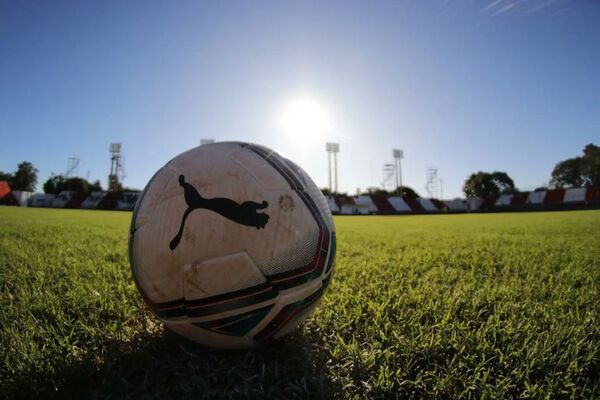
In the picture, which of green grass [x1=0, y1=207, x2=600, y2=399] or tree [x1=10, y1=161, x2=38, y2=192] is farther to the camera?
tree [x1=10, y1=161, x2=38, y2=192]

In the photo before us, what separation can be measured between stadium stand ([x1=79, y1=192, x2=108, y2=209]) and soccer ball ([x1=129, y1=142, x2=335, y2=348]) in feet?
210

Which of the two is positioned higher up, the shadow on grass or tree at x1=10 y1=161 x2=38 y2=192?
tree at x1=10 y1=161 x2=38 y2=192

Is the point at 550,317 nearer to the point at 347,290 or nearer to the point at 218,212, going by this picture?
the point at 347,290

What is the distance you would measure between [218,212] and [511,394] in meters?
1.49

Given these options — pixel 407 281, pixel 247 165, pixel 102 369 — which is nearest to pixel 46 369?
pixel 102 369

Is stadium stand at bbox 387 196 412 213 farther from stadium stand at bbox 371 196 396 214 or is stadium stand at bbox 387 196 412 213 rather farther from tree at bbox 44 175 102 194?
tree at bbox 44 175 102 194

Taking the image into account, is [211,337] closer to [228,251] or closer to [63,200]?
[228,251]

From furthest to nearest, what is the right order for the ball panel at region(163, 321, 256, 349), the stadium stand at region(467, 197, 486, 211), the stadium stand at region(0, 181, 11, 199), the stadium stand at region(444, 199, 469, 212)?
the stadium stand at region(444, 199, 469, 212) → the stadium stand at region(467, 197, 486, 211) → the stadium stand at region(0, 181, 11, 199) → the ball panel at region(163, 321, 256, 349)

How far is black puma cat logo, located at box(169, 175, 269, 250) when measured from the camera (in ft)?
4.78

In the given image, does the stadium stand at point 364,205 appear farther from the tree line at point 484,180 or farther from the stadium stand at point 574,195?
the stadium stand at point 574,195

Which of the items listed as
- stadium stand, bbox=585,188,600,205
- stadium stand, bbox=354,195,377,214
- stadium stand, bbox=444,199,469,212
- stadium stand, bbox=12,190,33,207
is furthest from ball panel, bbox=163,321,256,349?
stadium stand, bbox=12,190,33,207

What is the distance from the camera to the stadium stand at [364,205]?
56438 mm

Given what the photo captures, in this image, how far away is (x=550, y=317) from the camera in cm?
205

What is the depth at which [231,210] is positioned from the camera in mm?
1468
